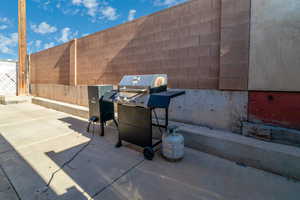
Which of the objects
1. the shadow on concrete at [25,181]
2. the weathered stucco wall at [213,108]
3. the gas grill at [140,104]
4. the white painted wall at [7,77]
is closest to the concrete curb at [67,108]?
the shadow on concrete at [25,181]

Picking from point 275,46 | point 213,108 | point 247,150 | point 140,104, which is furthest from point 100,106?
point 275,46

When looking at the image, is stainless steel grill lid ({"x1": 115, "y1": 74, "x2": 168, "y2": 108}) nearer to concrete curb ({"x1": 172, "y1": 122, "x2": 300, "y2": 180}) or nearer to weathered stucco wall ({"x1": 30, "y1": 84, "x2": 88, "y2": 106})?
concrete curb ({"x1": 172, "y1": 122, "x2": 300, "y2": 180})

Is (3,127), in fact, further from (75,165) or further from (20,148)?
Result: (75,165)

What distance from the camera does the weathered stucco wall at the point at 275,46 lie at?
219 cm

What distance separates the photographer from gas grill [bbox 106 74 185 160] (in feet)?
7.59

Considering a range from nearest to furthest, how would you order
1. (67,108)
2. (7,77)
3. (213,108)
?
(213,108)
(67,108)
(7,77)

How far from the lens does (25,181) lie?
1.90m

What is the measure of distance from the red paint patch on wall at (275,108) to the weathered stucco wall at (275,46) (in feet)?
0.39

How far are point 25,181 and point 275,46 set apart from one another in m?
4.01

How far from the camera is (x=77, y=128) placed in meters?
4.00

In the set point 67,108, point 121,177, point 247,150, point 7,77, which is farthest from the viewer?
point 7,77

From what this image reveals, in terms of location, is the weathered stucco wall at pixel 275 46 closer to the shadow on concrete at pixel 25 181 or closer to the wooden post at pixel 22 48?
the shadow on concrete at pixel 25 181

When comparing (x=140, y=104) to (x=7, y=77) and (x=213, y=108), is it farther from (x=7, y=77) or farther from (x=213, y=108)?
(x=7, y=77)

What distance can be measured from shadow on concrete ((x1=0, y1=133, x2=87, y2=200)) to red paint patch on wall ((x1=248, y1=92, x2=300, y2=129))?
112 inches
